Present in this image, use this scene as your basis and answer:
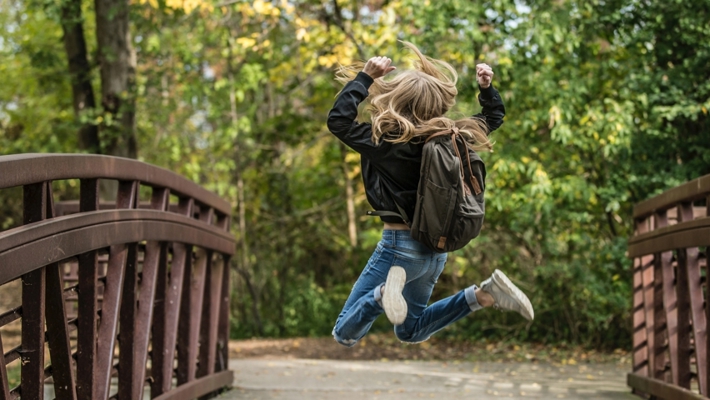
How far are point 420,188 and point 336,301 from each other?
8854 mm

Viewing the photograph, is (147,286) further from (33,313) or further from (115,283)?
(33,313)

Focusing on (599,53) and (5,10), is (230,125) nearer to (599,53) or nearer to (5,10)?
(599,53)

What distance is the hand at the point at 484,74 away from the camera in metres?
4.54

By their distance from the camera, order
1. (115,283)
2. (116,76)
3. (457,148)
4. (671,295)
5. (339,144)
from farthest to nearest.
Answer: (339,144) → (116,76) → (671,295) → (115,283) → (457,148)

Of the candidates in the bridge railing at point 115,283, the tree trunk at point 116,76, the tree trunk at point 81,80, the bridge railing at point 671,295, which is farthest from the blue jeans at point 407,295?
the tree trunk at point 81,80

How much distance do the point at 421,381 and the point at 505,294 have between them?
3360mm

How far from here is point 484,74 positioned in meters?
4.58

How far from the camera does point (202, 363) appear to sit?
22.2 feet

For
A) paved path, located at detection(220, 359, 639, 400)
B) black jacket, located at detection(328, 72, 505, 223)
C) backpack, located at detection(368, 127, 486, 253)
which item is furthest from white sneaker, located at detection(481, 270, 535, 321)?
paved path, located at detection(220, 359, 639, 400)

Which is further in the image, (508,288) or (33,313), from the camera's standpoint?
(508,288)

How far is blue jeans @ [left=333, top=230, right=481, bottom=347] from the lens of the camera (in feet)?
14.8

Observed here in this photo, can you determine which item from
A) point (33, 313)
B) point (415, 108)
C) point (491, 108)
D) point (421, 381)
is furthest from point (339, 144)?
point (33, 313)

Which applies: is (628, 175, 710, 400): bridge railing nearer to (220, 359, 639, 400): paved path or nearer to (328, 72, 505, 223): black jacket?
(220, 359, 639, 400): paved path

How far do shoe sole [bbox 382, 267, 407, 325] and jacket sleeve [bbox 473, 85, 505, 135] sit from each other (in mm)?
961
